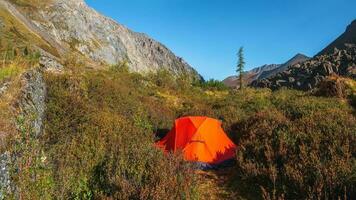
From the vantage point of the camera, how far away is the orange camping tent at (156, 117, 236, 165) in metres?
11.3

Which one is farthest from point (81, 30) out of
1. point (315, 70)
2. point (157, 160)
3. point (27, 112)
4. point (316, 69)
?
point (157, 160)

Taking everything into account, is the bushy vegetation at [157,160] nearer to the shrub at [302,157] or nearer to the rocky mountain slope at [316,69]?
the shrub at [302,157]

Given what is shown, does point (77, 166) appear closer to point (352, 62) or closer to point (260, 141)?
point (260, 141)

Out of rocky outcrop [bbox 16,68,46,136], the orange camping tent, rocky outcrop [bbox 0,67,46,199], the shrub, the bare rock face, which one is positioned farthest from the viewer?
the bare rock face

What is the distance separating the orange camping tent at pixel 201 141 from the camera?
37.1 feet

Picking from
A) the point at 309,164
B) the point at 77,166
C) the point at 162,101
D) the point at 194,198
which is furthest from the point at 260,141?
the point at 162,101

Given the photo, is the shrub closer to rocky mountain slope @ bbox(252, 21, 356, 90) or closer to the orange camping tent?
the orange camping tent

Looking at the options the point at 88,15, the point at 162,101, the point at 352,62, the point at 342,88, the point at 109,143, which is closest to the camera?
the point at 109,143

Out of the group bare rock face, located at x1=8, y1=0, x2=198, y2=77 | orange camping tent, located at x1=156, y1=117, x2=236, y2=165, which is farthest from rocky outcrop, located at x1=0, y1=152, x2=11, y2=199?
bare rock face, located at x1=8, y1=0, x2=198, y2=77

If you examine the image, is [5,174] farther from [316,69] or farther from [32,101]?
[316,69]

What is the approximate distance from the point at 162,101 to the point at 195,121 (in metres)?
9.08

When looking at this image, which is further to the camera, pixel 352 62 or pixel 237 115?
pixel 352 62

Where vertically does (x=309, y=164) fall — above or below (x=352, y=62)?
below

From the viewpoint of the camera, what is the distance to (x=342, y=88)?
18406 millimetres
